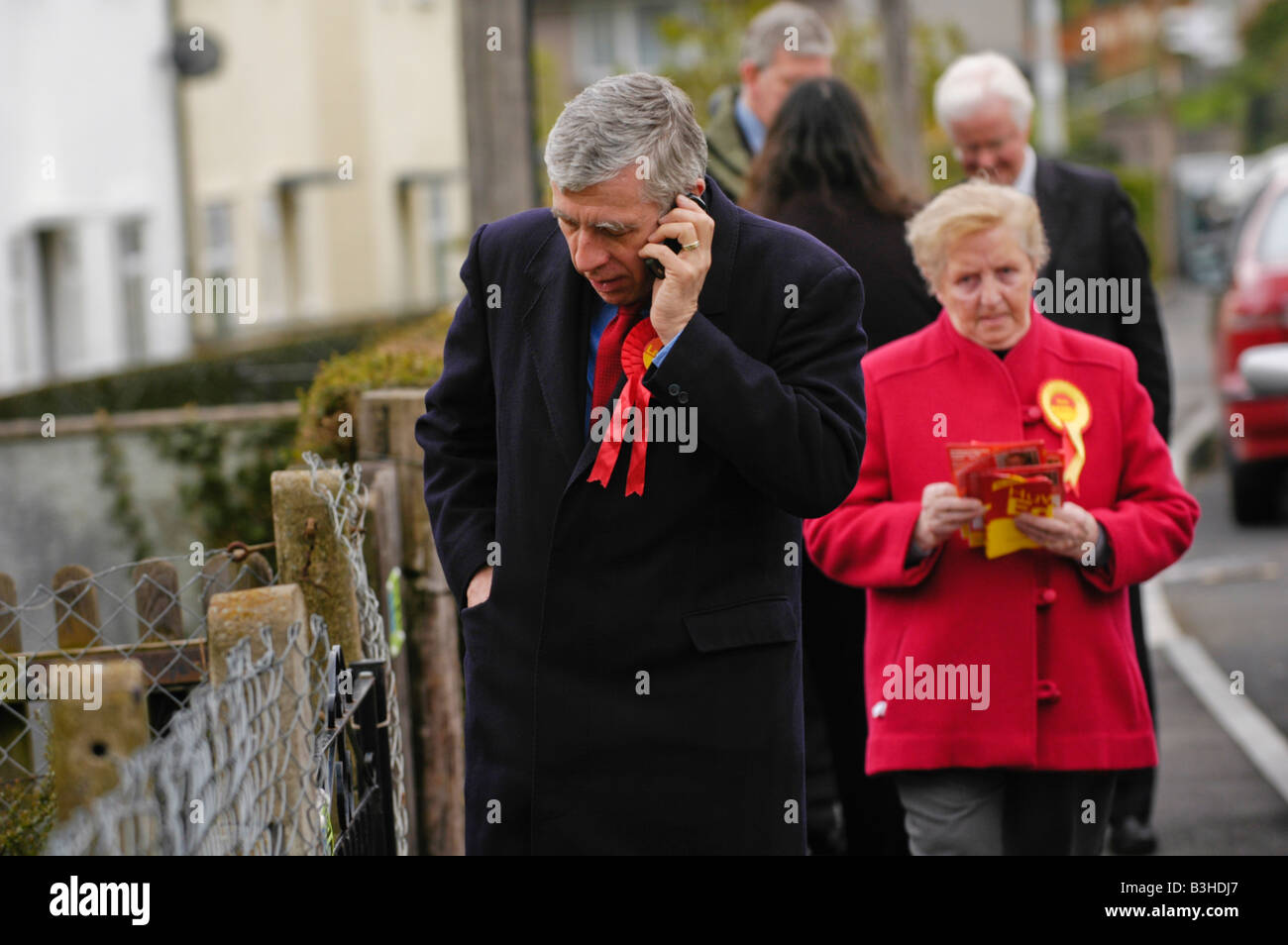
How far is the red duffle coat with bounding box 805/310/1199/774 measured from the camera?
4074 millimetres

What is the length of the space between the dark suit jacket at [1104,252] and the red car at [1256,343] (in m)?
5.60

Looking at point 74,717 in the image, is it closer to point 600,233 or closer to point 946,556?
point 600,233

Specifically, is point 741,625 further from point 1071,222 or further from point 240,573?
point 1071,222

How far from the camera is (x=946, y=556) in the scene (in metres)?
4.19

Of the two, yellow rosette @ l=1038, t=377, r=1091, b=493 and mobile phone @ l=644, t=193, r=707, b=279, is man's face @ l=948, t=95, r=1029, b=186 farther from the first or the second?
mobile phone @ l=644, t=193, r=707, b=279

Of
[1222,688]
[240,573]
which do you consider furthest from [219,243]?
[240,573]

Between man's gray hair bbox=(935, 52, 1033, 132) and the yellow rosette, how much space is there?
4.33ft

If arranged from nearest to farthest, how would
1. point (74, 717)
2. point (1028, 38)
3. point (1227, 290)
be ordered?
1. point (74, 717)
2. point (1227, 290)
3. point (1028, 38)

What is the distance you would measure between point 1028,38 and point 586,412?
42466 millimetres

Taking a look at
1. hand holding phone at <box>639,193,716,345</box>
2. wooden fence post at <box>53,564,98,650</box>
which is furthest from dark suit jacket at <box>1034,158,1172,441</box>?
wooden fence post at <box>53,564,98,650</box>

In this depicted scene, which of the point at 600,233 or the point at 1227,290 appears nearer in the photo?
the point at 600,233

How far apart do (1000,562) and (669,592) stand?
1171 millimetres

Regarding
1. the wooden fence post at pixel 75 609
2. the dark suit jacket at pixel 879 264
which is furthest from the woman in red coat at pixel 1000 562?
the wooden fence post at pixel 75 609
